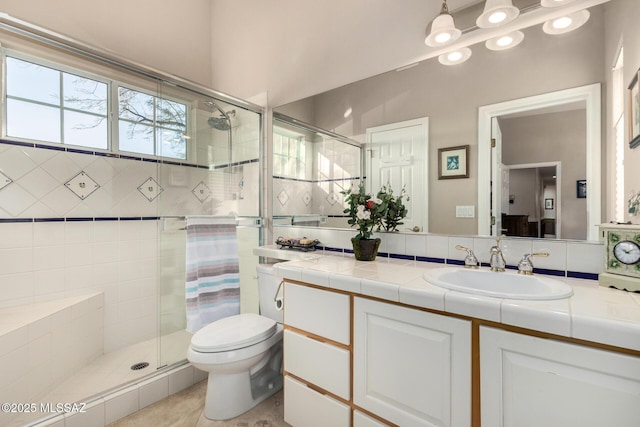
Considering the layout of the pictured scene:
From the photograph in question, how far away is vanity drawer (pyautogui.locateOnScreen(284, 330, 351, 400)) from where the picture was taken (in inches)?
47.3

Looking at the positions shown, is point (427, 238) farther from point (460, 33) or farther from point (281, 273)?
point (460, 33)

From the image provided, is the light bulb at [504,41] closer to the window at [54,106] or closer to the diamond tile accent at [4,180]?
the window at [54,106]

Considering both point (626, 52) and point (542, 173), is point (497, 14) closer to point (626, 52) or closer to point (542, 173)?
point (626, 52)

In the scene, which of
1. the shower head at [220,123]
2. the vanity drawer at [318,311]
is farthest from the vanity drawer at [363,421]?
the shower head at [220,123]

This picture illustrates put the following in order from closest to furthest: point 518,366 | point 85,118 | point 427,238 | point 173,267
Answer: point 518,366 → point 427,238 → point 173,267 → point 85,118

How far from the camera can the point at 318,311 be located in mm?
1284

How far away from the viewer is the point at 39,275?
6.53 ft

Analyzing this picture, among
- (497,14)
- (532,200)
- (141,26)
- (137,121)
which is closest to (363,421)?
(532,200)

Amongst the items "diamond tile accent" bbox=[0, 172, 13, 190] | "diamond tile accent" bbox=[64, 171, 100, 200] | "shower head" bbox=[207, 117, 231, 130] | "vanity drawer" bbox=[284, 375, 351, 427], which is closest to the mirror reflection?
"vanity drawer" bbox=[284, 375, 351, 427]

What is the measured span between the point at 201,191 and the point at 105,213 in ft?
3.00

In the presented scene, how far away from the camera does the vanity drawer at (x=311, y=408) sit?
1221 mm

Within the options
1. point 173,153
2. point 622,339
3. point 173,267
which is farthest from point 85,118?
point 622,339

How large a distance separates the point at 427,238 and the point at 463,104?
69cm

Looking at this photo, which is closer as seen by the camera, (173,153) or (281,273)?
(281,273)
